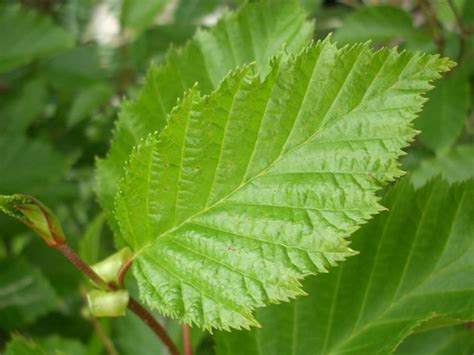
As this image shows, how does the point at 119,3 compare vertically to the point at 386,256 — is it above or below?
above

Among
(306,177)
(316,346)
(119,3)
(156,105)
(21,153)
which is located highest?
(119,3)

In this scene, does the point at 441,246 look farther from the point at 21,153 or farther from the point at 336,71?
the point at 21,153

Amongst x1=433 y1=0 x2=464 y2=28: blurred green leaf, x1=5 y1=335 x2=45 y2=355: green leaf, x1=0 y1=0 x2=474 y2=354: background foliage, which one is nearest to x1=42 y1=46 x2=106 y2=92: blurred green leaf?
x1=0 y1=0 x2=474 y2=354: background foliage

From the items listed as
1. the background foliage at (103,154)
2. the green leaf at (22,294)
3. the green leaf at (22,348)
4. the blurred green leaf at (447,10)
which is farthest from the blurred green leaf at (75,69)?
the green leaf at (22,348)

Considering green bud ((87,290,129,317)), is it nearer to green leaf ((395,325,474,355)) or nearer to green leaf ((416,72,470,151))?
green leaf ((395,325,474,355))

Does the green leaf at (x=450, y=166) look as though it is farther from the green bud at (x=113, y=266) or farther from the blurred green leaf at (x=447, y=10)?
the green bud at (x=113, y=266)

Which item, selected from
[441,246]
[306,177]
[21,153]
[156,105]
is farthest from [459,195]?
[21,153]
